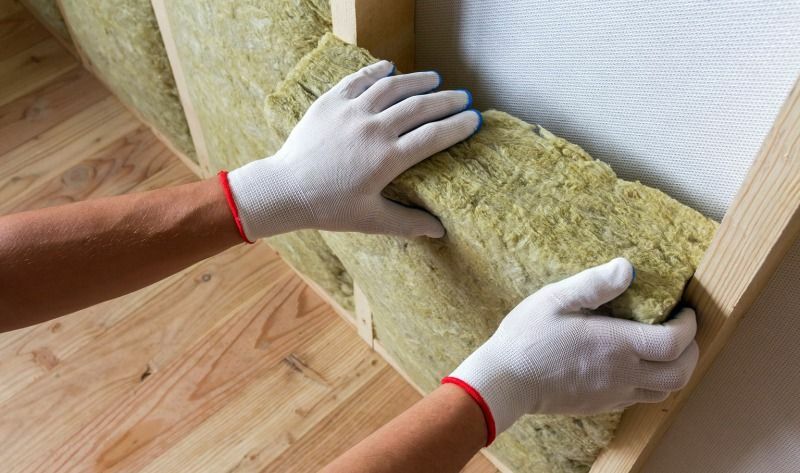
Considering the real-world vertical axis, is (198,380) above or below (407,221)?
below

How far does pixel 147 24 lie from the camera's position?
1.40 m

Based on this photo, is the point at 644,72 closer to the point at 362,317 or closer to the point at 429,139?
the point at 429,139

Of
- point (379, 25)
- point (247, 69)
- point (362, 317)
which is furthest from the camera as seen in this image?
point (362, 317)

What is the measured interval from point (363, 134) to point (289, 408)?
818mm

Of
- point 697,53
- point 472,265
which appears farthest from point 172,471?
point 697,53

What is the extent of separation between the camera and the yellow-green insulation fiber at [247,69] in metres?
0.96

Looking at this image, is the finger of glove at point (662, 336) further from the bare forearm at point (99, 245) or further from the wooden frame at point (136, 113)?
the wooden frame at point (136, 113)

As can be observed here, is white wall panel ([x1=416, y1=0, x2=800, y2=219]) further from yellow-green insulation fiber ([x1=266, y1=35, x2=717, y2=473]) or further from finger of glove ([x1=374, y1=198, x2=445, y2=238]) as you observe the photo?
finger of glove ([x1=374, y1=198, x2=445, y2=238])

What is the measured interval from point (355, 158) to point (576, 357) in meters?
0.36

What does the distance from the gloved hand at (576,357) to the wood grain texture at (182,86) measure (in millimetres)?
969

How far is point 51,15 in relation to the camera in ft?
6.61

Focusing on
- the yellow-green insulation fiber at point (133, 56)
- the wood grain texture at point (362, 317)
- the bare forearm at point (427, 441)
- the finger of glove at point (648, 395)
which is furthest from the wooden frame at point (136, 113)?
the finger of glove at point (648, 395)

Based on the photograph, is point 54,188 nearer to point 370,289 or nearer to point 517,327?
point 370,289

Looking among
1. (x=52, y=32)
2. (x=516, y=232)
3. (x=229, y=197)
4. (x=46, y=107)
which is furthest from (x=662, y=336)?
(x=52, y=32)
